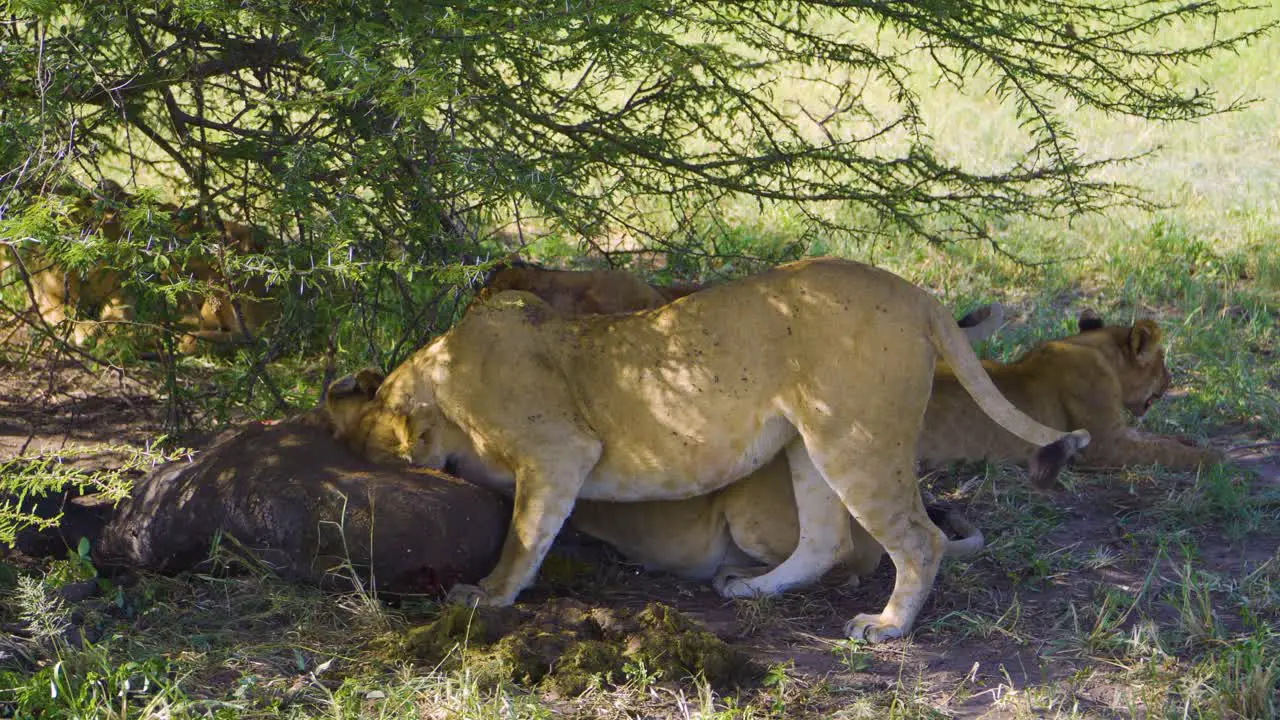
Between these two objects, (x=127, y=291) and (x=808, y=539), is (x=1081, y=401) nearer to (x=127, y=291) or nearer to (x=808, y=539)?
(x=808, y=539)

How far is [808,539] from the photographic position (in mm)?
4691

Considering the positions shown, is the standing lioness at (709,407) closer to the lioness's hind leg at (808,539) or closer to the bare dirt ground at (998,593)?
the lioness's hind leg at (808,539)

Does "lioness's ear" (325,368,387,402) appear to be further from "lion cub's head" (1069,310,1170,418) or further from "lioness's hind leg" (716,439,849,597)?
"lion cub's head" (1069,310,1170,418)

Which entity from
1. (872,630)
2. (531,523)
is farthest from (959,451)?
(531,523)

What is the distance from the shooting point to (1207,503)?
5359mm

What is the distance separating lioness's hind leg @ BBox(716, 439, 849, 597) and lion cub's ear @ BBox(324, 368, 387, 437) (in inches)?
52.8

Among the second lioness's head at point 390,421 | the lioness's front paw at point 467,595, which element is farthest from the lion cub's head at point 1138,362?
the lioness's front paw at point 467,595

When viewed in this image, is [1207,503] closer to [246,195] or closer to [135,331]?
[246,195]

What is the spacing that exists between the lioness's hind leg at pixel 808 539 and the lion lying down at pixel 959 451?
0.15ft

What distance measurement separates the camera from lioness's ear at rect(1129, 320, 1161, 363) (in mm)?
6215

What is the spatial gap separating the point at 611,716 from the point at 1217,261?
222 inches

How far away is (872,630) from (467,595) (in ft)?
3.94

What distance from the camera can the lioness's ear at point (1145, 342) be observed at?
6.21 meters

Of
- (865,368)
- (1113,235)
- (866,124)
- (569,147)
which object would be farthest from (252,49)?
(866,124)
